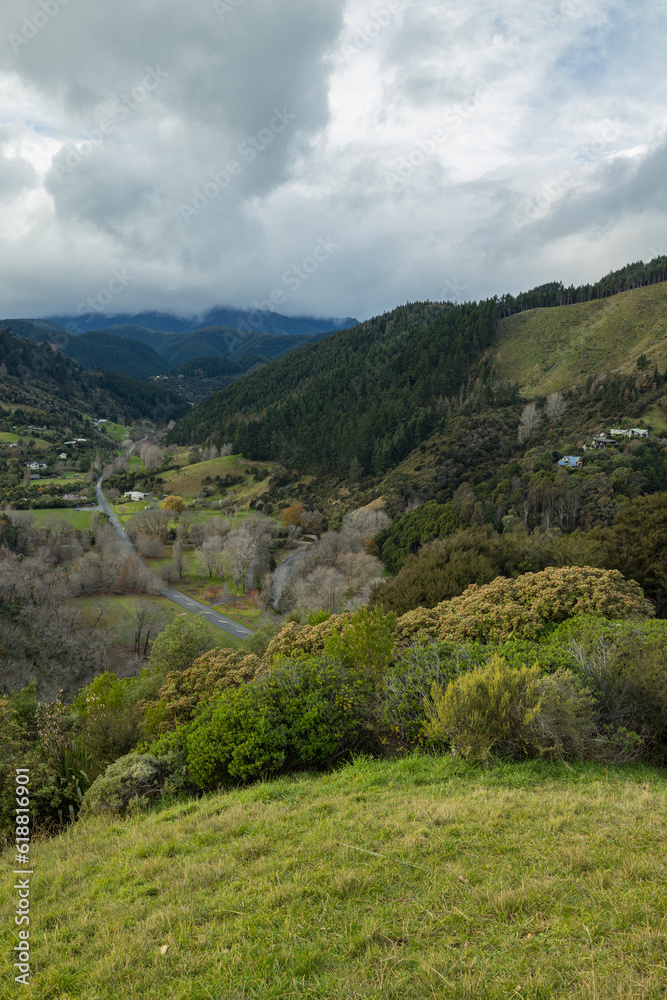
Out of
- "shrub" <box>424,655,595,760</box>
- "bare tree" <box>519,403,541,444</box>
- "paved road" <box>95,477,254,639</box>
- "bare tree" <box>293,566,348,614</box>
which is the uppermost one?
"bare tree" <box>519,403,541,444</box>

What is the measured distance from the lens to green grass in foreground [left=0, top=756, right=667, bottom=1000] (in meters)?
4.16

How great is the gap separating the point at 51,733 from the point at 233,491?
331 ft

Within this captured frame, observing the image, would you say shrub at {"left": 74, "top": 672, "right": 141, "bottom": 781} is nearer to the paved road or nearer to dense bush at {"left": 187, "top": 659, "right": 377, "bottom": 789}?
dense bush at {"left": 187, "top": 659, "right": 377, "bottom": 789}

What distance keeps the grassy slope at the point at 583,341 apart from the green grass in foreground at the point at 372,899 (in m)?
108

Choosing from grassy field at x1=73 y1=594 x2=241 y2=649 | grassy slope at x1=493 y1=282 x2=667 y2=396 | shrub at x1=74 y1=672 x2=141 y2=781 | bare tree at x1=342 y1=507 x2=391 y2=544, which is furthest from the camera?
grassy slope at x1=493 y1=282 x2=667 y2=396

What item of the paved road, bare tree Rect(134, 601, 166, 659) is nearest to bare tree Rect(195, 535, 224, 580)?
the paved road

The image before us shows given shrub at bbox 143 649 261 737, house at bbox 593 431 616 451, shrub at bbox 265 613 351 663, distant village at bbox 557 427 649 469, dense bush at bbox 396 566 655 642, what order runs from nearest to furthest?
shrub at bbox 143 649 261 737, dense bush at bbox 396 566 655 642, shrub at bbox 265 613 351 663, distant village at bbox 557 427 649 469, house at bbox 593 431 616 451

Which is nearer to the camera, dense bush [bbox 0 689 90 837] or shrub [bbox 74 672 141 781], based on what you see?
dense bush [bbox 0 689 90 837]

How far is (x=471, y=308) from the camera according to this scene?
14188 cm

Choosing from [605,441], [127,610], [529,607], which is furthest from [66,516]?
[605,441]

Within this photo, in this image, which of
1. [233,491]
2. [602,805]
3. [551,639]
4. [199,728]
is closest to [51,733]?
[199,728]

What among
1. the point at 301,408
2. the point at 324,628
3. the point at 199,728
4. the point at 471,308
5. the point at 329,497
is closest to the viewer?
the point at 199,728

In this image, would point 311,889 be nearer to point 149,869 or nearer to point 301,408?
point 149,869

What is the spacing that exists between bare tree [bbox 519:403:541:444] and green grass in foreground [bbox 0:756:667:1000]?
91.5m
